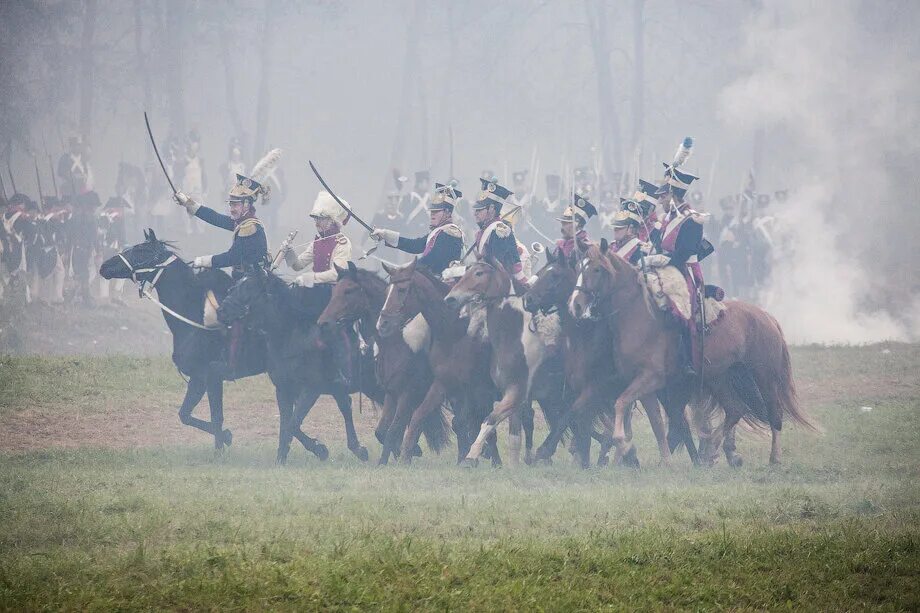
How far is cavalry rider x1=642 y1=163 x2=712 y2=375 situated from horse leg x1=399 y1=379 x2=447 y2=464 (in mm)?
2905

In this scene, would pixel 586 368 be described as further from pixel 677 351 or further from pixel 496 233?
pixel 496 233

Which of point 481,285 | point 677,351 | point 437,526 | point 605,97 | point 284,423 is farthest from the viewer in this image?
point 605,97

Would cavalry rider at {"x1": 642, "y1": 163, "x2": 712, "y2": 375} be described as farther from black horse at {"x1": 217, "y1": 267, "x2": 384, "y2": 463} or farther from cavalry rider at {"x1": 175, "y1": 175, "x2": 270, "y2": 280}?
cavalry rider at {"x1": 175, "y1": 175, "x2": 270, "y2": 280}

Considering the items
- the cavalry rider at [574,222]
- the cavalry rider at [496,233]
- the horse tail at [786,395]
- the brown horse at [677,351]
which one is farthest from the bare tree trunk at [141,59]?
the horse tail at [786,395]

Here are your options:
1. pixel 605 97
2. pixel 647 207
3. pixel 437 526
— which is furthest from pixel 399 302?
pixel 605 97

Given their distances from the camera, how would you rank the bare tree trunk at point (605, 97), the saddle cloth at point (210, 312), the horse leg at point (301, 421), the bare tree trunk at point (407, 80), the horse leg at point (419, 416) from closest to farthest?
the horse leg at point (419, 416), the horse leg at point (301, 421), the saddle cloth at point (210, 312), the bare tree trunk at point (605, 97), the bare tree trunk at point (407, 80)

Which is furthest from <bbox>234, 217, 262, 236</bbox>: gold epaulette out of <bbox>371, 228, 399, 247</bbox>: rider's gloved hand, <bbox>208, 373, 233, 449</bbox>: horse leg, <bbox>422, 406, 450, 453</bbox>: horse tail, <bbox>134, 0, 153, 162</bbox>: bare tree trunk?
<bbox>134, 0, 153, 162</bbox>: bare tree trunk

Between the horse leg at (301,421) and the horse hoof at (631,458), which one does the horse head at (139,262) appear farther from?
the horse hoof at (631,458)

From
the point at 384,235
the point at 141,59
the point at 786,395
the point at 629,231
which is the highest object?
the point at 141,59

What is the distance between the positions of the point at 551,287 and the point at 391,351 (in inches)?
83.9

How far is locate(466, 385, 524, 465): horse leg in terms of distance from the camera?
49.2 ft

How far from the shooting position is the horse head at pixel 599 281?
15078 mm

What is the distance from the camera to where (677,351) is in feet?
51.9

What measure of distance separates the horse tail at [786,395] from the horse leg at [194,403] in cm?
709
